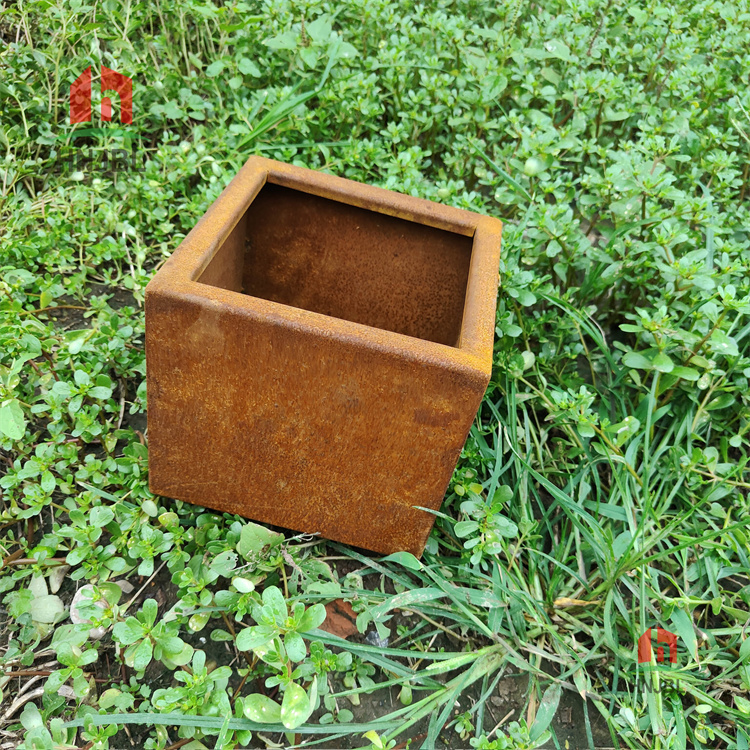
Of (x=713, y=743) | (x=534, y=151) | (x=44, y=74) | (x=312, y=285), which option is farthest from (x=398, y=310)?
(x=44, y=74)

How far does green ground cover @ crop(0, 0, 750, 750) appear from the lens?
1.28 m

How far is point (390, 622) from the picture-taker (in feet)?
4.81

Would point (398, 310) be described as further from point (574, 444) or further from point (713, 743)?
point (713, 743)

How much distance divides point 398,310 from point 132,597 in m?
0.89
